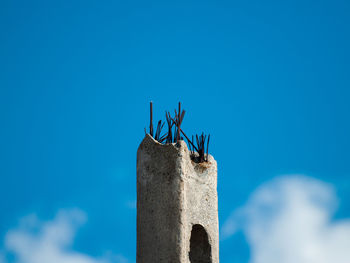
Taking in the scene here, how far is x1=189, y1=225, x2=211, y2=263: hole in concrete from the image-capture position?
52.0 feet

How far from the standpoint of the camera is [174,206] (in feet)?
48.7

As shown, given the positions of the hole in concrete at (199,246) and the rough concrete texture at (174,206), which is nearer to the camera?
the rough concrete texture at (174,206)

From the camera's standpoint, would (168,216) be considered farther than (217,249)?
No

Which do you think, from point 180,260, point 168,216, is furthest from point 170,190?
point 180,260

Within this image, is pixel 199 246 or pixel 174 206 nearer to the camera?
pixel 174 206

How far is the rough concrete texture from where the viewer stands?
14750 millimetres

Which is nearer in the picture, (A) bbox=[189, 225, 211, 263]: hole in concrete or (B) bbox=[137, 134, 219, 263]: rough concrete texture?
(B) bbox=[137, 134, 219, 263]: rough concrete texture

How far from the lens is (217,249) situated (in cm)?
1603

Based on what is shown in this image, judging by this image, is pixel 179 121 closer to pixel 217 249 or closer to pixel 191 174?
pixel 191 174

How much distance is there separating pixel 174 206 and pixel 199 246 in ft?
5.60

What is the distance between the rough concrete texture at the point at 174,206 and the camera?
1475 centimetres

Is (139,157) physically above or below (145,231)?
above

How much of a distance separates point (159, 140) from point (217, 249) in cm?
280

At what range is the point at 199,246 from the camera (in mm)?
16078
